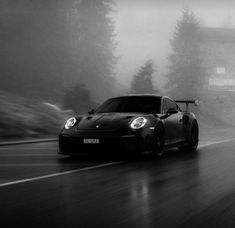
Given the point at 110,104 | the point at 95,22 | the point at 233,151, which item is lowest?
the point at 233,151

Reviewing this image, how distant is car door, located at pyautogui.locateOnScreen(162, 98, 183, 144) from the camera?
42.5ft

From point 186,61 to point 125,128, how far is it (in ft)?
194

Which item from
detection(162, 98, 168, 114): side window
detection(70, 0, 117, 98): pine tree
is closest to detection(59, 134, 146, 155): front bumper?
detection(162, 98, 168, 114): side window

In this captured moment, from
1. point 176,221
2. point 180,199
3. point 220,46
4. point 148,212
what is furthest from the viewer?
point 220,46

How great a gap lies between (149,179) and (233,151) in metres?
6.13

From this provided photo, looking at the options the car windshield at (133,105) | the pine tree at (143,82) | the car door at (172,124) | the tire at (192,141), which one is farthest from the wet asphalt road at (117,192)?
the pine tree at (143,82)

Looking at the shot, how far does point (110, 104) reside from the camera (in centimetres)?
1358

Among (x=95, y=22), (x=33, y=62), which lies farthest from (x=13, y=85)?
(x=95, y=22)

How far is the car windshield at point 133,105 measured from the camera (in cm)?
1302

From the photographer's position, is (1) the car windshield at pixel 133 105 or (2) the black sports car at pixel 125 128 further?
(1) the car windshield at pixel 133 105

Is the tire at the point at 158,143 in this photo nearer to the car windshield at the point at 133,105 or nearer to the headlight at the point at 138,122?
the headlight at the point at 138,122

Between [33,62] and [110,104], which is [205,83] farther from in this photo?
[110,104]

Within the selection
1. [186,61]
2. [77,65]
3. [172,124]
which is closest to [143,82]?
[77,65]

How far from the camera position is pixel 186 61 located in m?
69.8
